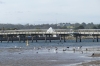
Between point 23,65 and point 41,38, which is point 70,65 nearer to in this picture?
point 23,65

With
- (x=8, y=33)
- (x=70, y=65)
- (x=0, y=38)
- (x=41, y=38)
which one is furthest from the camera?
(x=41, y=38)

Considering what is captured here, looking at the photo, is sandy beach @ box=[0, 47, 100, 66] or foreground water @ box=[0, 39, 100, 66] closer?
sandy beach @ box=[0, 47, 100, 66]

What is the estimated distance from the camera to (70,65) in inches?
1716

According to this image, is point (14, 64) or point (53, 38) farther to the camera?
point (53, 38)

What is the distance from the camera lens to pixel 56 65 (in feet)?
144

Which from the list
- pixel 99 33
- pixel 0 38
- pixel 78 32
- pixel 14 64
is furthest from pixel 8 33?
pixel 14 64

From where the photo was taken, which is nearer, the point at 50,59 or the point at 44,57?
the point at 50,59

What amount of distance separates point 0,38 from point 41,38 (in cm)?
2388

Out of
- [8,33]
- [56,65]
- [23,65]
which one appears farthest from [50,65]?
[8,33]

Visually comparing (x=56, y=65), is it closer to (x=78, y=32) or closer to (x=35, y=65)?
(x=35, y=65)

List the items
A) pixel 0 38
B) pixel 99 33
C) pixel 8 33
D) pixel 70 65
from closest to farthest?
pixel 70 65
pixel 99 33
pixel 8 33
pixel 0 38

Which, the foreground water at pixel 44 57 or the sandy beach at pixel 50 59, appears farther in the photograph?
the foreground water at pixel 44 57

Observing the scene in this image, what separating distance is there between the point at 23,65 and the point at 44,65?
8.85ft

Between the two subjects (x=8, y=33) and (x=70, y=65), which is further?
(x=8, y=33)
